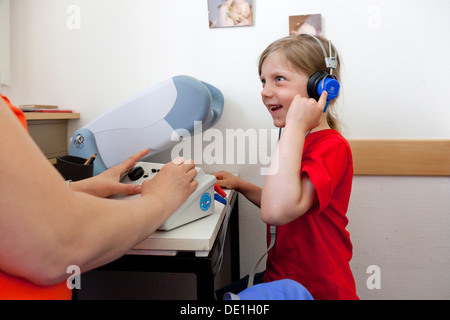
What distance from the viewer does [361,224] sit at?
124 centimetres

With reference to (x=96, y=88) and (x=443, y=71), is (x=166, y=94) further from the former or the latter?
(x=443, y=71)

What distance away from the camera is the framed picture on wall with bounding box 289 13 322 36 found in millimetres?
1173

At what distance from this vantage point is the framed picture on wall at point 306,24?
46.2 inches

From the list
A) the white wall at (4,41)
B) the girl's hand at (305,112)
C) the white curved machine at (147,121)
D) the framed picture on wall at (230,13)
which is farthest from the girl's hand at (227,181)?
the white wall at (4,41)

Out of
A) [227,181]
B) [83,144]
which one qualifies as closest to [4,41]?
[83,144]

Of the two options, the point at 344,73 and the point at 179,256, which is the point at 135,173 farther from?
the point at 344,73

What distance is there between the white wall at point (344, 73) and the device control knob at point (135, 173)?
1.54 feet

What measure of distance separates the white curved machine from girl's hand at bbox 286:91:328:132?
29 centimetres

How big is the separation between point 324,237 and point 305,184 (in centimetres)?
17

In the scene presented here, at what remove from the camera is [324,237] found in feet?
2.54

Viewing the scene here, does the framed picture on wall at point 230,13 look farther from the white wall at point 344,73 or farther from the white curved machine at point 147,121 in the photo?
the white curved machine at point 147,121

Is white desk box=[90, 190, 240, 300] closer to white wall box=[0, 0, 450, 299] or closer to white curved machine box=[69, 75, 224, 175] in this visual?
white curved machine box=[69, 75, 224, 175]
